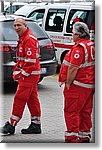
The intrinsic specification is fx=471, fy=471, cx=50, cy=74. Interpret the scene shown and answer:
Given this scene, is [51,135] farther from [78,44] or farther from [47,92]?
[47,92]

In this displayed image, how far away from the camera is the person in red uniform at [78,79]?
537cm

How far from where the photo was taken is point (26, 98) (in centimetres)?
607

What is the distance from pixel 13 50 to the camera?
8414 millimetres

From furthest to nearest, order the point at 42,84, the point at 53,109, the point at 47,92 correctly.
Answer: the point at 42,84 → the point at 47,92 → the point at 53,109

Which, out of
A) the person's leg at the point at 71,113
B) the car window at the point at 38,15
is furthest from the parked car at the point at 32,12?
the person's leg at the point at 71,113

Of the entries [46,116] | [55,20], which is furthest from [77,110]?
[55,20]

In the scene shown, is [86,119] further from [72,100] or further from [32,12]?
[32,12]

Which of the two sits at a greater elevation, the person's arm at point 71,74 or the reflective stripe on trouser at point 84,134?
the person's arm at point 71,74

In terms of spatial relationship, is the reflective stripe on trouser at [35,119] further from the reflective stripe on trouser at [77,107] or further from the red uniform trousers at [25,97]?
the reflective stripe on trouser at [77,107]

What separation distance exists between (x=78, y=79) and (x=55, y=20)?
6.41 meters

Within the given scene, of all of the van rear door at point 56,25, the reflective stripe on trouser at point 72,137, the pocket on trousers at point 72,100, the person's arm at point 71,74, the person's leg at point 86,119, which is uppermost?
the van rear door at point 56,25

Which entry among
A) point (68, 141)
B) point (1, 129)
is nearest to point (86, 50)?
point (68, 141)

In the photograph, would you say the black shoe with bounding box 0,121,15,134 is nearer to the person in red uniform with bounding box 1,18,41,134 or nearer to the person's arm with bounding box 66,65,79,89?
the person in red uniform with bounding box 1,18,41,134

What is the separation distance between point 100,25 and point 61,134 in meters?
1.63
